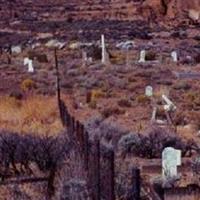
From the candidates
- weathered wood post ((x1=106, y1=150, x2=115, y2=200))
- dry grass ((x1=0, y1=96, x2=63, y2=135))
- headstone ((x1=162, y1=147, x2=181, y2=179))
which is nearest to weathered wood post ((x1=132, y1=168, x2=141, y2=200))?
weathered wood post ((x1=106, y1=150, x2=115, y2=200))

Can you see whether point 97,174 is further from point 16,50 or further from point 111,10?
point 111,10

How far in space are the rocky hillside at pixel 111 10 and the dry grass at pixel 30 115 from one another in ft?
200

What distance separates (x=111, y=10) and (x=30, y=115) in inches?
2640

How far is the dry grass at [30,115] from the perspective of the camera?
684 inches

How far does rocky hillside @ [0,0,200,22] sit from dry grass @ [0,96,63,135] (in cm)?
6091

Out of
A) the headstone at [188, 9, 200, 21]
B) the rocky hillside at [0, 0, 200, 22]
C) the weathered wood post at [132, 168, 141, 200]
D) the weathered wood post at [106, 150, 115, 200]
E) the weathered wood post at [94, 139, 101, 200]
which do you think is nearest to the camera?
the weathered wood post at [132, 168, 141, 200]

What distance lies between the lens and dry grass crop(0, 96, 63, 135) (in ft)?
57.0

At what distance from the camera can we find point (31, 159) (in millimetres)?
13344

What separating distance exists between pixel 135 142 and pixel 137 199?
584 centimetres

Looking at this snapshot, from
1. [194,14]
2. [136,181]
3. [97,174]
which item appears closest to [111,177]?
[136,181]

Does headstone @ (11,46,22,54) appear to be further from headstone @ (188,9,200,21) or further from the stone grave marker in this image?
headstone @ (188,9,200,21)

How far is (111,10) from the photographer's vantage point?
86.2m

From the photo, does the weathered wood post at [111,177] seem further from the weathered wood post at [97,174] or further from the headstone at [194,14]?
the headstone at [194,14]

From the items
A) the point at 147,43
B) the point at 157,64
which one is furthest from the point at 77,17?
the point at 157,64
